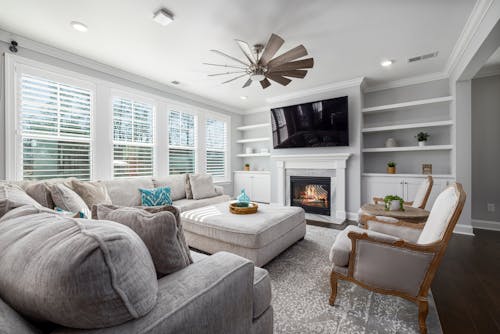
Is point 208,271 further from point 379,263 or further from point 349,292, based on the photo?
point 349,292

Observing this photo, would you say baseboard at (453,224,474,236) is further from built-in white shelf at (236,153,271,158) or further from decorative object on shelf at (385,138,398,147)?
built-in white shelf at (236,153,271,158)

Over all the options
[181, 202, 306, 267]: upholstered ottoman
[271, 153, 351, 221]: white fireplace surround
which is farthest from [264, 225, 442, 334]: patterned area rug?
[271, 153, 351, 221]: white fireplace surround

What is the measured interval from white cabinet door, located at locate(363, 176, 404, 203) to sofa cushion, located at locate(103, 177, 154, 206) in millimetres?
3992

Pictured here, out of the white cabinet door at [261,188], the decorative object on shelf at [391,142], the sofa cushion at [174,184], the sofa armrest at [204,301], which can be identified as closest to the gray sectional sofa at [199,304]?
the sofa armrest at [204,301]

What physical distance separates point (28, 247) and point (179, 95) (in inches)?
177

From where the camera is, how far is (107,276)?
0.55 m

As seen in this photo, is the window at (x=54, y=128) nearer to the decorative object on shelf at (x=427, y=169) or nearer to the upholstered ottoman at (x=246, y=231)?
the upholstered ottoman at (x=246, y=231)

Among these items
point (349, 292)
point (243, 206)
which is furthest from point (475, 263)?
point (243, 206)

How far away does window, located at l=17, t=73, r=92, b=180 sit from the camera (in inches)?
110

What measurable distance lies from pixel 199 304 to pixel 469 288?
8.27ft

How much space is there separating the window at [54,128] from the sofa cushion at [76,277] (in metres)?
3.02

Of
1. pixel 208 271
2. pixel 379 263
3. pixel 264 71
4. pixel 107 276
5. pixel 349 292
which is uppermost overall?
pixel 264 71

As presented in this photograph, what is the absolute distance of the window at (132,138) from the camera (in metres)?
3.71

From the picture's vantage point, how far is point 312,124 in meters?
4.52
